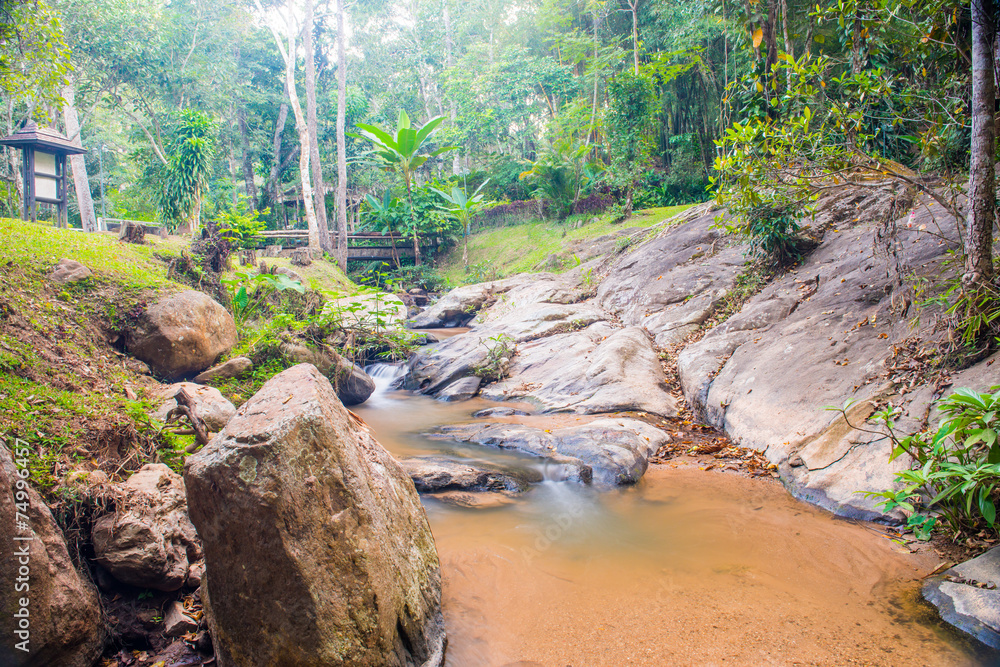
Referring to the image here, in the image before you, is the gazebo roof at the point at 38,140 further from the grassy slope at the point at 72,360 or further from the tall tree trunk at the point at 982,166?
the tall tree trunk at the point at 982,166

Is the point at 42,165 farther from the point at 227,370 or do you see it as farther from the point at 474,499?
the point at 474,499

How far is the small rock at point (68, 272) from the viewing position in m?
5.03

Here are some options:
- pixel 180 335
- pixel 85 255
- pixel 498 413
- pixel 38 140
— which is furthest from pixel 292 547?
pixel 38 140

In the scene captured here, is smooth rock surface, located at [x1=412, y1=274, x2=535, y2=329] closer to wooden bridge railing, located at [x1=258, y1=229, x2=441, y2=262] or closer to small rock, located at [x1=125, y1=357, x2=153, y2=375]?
wooden bridge railing, located at [x1=258, y1=229, x2=441, y2=262]

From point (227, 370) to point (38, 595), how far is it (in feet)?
12.7

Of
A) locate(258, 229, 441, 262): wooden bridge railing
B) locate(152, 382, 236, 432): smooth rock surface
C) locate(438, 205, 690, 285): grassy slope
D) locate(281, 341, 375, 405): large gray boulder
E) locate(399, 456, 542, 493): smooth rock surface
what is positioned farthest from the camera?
locate(258, 229, 441, 262): wooden bridge railing

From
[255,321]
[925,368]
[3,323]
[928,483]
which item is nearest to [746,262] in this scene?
[925,368]

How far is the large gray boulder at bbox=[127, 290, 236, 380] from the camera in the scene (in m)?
5.21

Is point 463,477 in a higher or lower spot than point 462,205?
lower

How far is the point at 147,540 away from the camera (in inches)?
106

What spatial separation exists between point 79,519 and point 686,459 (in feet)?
15.0

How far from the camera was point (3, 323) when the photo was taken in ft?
12.8

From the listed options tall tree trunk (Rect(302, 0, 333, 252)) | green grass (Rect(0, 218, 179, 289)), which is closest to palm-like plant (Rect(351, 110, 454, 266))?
tall tree trunk (Rect(302, 0, 333, 252))

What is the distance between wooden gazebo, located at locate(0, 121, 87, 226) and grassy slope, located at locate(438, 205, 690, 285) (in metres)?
10.5
